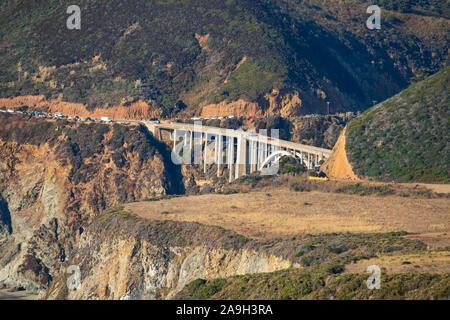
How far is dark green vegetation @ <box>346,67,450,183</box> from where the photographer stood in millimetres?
121000

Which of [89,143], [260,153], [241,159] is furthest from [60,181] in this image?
[260,153]

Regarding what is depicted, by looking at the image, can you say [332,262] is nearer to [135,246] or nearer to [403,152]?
[135,246]

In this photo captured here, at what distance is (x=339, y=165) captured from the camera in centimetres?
12800

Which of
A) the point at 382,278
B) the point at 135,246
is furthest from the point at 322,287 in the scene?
the point at 135,246

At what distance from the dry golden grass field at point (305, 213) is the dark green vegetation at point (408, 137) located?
8.17 metres

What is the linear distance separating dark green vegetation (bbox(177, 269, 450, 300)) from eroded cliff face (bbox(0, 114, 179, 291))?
58.6 meters

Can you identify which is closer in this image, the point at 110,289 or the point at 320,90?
the point at 110,289

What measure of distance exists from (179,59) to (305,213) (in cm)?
7592

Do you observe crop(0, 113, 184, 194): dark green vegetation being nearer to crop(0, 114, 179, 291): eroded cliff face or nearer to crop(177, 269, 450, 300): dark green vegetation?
crop(0, 114, 179, 291): eroded cliff face

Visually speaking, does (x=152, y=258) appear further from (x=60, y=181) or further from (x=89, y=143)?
(x=89, y=143)

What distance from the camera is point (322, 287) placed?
74125 mm

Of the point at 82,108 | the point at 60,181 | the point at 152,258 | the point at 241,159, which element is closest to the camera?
the point at 152,258
